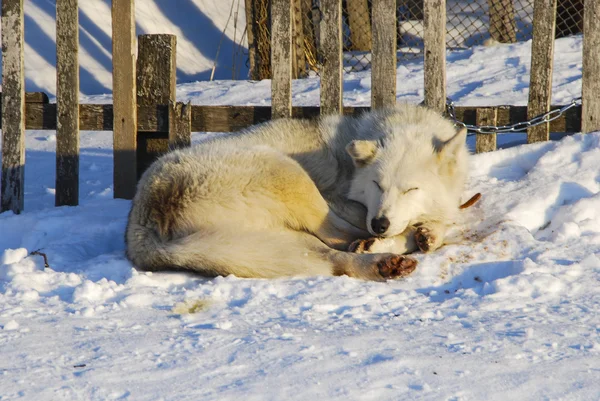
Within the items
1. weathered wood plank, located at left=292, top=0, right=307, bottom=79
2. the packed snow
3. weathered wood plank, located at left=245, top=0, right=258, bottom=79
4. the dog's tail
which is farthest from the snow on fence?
weathered wood plank, located at left=292, top=0, right=307, bottom=79

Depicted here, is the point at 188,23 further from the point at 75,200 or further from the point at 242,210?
the point at 242,210

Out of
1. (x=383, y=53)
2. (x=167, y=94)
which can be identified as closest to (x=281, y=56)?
(x=383, y=53)

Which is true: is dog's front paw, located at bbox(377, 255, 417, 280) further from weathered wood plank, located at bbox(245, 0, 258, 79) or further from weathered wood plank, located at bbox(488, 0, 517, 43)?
weathered wood plank, located at bbox(488, 0, 517, 43)

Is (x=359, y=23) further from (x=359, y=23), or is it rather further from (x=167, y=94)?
(x=167, y=94)

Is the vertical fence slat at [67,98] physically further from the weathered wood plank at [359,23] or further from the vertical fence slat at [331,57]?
the weathered wood plank at [359,23]

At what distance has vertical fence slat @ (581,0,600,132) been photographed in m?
5.79

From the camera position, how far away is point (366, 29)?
11.6m

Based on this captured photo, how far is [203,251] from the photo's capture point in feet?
13.4

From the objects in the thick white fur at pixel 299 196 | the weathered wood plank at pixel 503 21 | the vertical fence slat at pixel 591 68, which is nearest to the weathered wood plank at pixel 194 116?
the vertical fence slat at pixel 591 68

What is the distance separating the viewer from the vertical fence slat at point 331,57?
590cm

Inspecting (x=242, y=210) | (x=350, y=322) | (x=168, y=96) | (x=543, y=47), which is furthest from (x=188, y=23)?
(x=350, y=322)

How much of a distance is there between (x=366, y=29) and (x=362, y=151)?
23.4 ft

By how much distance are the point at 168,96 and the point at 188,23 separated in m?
7.54

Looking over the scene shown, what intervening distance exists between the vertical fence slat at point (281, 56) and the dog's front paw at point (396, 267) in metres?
2.21
